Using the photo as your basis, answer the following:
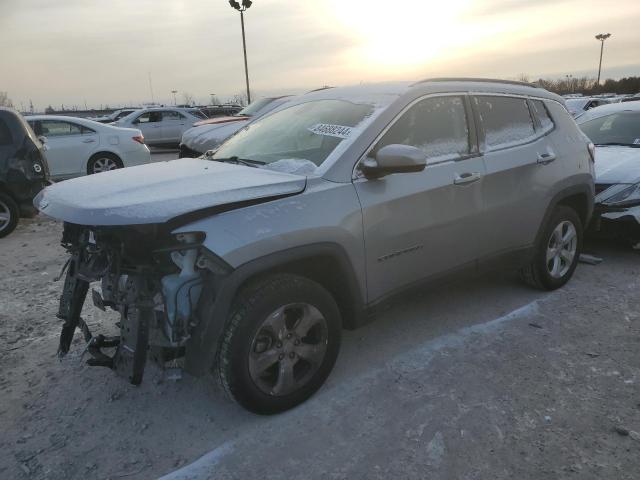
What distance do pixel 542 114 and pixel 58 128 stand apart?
9057 millimetres

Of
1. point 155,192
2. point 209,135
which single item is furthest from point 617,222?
point 209,135

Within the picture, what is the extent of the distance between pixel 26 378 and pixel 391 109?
2933 mm

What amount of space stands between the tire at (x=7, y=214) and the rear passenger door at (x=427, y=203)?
19.4ft

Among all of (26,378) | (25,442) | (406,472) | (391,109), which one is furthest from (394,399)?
(26,378)

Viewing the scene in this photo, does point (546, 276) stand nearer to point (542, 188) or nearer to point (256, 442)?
point (542, 188)

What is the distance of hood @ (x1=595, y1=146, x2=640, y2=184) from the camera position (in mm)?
5569

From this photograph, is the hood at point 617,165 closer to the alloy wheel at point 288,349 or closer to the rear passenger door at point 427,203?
the rear passenger door at point 427,203

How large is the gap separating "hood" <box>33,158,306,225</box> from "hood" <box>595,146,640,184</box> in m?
4.23

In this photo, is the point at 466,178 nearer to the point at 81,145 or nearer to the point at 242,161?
the point at 242,161

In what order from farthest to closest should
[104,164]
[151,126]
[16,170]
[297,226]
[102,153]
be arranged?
[151,126], [104,164], [102,153], [16,170], [297,226]

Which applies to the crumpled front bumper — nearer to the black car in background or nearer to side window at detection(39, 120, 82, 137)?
the black car in background

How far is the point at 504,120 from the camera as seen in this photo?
13.3ft

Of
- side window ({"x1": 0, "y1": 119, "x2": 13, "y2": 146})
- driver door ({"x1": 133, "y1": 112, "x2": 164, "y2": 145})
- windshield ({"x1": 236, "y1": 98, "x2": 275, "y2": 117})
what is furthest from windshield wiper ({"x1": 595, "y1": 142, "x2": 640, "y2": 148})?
driver door ({"x1": 133, "y1": 112, "x2": 164, "y2": 145})

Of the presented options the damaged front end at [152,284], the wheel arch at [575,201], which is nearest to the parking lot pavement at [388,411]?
the damaged front end at [152,284]
